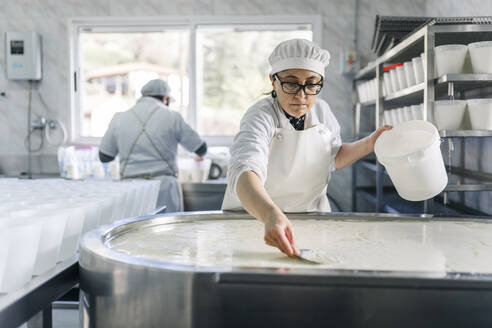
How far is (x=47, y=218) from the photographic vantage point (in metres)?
1.07

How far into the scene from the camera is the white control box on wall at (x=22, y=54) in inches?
168

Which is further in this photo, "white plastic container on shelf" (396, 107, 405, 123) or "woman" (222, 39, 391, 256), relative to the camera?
"white plastic container on shelf" (396, 107, 405, 123)

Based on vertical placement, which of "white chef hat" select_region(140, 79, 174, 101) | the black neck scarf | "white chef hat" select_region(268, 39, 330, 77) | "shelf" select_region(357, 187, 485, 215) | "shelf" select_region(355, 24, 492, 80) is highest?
"shelf" select_region(355, 24, 492, 80)

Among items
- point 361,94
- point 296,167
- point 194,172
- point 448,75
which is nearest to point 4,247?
point 296,167

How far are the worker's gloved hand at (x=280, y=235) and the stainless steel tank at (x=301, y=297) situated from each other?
0.51ft

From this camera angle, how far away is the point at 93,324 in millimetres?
1016

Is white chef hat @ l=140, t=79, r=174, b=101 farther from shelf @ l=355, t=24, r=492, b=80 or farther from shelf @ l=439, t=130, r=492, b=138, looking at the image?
shelf @ l=439, t=130, r=492, b=138

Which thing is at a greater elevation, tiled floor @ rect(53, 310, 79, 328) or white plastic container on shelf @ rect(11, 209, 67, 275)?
white plastic container on shelf @ rect(11, 209, 67, 275)

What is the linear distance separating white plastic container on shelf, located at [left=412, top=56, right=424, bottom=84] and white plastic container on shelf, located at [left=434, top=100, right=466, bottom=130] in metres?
0.28

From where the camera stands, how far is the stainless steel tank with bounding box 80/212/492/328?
85cm

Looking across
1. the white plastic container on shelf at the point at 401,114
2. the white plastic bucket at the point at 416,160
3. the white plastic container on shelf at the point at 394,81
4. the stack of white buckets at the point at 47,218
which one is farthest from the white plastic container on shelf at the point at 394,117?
the stack of white buckets at the point at 47,218

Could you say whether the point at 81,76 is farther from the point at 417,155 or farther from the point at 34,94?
the point at 417,155

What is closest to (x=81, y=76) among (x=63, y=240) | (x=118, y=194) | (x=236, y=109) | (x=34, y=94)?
(x=34, y=94)

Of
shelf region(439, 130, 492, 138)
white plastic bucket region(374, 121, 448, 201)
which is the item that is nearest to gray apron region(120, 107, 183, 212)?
shelf region(439, 130, 492, 138)
